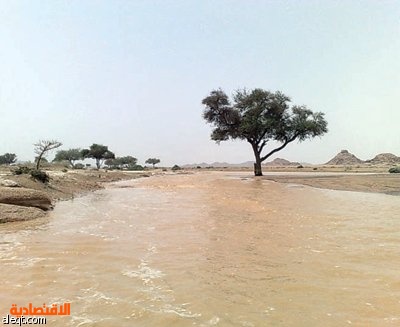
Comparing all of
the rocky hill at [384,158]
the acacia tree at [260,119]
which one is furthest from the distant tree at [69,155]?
the rocky hill at [384,158]

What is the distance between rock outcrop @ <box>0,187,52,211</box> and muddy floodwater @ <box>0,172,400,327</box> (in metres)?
1.58

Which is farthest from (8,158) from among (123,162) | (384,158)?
(384,158)

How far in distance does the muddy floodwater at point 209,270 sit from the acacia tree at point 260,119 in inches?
1045

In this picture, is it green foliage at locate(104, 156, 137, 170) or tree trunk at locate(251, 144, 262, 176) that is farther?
green foliage at locate(104, 156, 137, 170)

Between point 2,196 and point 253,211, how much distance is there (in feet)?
24.1

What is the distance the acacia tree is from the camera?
113 feet

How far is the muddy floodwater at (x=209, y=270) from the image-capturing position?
3.25m

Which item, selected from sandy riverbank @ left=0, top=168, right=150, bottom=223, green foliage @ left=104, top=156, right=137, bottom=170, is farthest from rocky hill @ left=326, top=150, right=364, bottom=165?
sandy riverbank @ left=0, top=168, right=150, bottom=223

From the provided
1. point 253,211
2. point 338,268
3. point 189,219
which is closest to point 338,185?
point 253,211

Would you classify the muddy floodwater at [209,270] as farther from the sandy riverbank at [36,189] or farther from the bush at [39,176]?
the bush at [39,176]

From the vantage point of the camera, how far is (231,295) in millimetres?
3682

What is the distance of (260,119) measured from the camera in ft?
113

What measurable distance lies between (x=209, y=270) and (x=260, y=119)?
31.1 meters

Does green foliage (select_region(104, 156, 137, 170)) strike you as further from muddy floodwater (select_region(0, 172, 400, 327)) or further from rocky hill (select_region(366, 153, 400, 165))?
muddy floodwater (select_region(0, 172, 400, 327))
